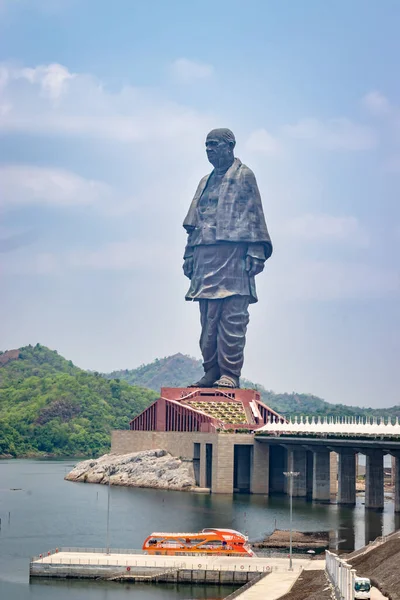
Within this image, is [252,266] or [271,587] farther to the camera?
[252,266]

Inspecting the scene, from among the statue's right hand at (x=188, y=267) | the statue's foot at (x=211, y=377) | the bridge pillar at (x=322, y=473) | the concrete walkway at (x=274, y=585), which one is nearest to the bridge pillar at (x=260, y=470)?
the bridge pillar at (x=322, y=473)

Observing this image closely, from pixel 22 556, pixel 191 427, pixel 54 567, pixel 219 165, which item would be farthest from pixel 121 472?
pixel 54 567

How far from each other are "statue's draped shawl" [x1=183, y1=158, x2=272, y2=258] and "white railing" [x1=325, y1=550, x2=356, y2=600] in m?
102

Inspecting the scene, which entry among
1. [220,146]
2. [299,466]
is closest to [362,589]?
[299,466]

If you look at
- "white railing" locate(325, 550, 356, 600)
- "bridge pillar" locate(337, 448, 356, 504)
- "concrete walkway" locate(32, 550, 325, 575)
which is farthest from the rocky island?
"white railing" locate(325, 550, 356, 600)

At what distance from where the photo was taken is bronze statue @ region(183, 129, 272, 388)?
173875mm

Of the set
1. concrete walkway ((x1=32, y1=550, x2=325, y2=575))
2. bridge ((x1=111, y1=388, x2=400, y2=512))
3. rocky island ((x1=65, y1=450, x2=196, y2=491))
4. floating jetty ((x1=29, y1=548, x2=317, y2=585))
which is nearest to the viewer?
floating jetty ((x1=29, y1=548, x2=317, y2=585))

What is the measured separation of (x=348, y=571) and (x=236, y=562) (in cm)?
2747

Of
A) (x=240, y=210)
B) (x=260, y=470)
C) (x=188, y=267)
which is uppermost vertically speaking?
(x=240, y=210)

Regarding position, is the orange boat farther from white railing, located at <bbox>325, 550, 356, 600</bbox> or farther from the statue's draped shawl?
the statue's draped shawl

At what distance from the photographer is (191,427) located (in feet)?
514

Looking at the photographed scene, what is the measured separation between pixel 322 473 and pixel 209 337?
40.2 meters

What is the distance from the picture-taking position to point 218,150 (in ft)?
576

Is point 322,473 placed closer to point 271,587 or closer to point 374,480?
point 374,480
